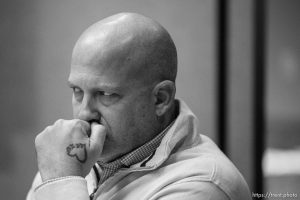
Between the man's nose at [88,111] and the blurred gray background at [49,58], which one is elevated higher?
the man's nose at [88,111]

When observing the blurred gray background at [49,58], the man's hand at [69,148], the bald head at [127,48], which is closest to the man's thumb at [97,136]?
the man's hand at [69,148]

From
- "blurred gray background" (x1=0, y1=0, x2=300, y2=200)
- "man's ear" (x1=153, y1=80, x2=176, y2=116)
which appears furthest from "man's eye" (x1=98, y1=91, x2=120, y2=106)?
"blurred gray background" (x1=0, y1=0, x2=300, y2=200)

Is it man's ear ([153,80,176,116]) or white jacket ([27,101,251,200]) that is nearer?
white jacket ([27,101,251,200])

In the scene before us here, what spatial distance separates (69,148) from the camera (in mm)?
1257

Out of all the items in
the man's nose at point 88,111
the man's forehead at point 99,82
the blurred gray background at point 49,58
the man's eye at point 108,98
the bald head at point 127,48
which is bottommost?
the blurred gray background at point 49,58

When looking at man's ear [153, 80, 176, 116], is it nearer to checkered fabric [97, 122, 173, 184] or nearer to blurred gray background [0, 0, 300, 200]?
checkered fabric [97, 122, 173, 184]

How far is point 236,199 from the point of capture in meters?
1.29

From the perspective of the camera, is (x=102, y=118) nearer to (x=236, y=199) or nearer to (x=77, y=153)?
(x=77, y=153)

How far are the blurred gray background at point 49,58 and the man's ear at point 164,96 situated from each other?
106 centimetres

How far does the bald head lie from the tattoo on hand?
7.7 inches

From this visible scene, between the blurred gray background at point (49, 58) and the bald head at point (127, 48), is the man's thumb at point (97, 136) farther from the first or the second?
the blurred gray background at point (49, 58)

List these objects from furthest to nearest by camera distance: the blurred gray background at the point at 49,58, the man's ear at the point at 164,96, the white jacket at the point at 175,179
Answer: the blurred gray background at the point at 49,58, the man's ear at the point at 164,96, the white jacket at the point at 175,179

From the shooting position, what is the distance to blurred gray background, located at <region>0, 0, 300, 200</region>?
2.39m

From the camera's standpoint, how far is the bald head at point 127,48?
1.28 meters
